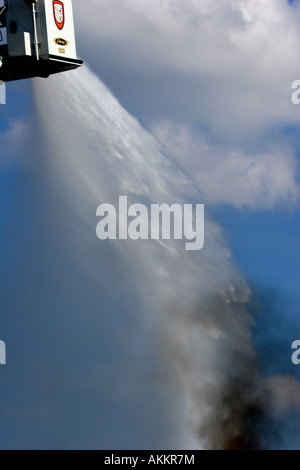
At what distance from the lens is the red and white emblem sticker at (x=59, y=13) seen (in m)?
46.3

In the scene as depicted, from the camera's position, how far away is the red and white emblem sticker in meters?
46.3

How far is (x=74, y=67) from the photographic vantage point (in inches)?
1836

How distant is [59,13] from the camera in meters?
46.6
